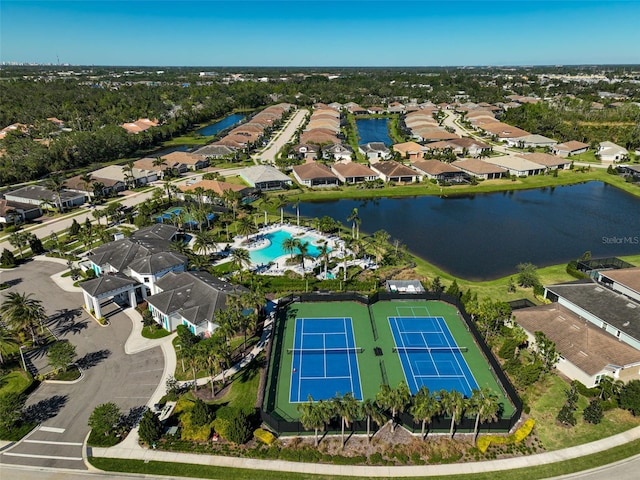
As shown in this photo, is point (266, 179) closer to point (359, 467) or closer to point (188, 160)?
point (188, 160)

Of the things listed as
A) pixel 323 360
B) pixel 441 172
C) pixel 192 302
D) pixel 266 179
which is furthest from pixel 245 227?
pixel 441 172

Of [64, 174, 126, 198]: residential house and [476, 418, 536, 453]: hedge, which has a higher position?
[64, 174, 126, 198]: residential house

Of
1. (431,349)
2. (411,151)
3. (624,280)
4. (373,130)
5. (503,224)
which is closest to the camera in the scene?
(431,349)

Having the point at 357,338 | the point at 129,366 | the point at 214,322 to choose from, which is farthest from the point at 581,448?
the point at 129,366

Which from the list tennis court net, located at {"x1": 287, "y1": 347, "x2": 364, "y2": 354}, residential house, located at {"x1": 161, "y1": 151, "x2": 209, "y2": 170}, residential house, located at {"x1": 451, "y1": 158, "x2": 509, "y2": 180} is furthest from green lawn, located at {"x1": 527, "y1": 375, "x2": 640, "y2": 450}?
residential house, located at {"x1": 161, "y1": 151, "x2": 209, "y2": 170}

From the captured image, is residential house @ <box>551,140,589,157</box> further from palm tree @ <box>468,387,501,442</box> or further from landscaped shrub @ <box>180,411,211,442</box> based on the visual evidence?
landscaped shrub @ <box>180,411,211,442</box>

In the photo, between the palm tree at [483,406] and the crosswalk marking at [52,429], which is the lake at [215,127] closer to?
the crosswalk marking at [52,429]

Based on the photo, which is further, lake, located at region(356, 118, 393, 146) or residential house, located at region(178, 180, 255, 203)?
lake, located at region(356, 118, 393, 146)
